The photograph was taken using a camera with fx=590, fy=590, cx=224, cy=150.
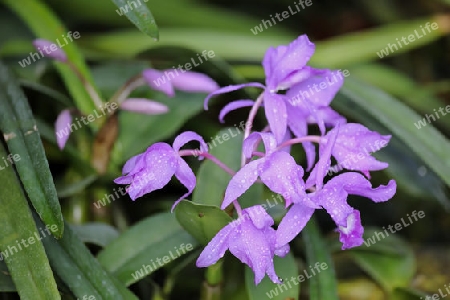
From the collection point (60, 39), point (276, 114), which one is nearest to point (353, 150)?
point (276, 114)

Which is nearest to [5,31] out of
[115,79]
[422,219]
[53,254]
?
[115,79]

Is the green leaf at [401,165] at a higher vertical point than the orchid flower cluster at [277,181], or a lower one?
lower

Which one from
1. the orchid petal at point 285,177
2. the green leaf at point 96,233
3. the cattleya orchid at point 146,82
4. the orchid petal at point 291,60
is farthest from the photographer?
the cattleya orchid at point 146,82

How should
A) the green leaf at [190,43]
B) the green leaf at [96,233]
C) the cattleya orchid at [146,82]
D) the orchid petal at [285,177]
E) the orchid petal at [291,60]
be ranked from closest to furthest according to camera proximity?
the orchid petal at [285,177], the orchid petal at [291,60], the green leaf at [96,233], the cattleya orchid at [146,82], the green leaf at [190,43]

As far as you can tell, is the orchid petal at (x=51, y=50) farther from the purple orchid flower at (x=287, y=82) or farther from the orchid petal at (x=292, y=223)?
the orchid petal at (x=292, y=223)

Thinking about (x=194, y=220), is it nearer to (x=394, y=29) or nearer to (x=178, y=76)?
(x=178, y=76)

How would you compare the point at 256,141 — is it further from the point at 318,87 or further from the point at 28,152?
the point at 28,152

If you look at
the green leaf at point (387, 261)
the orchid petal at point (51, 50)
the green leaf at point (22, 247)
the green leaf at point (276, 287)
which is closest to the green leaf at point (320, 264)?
the green leaf at point (276, 287)
